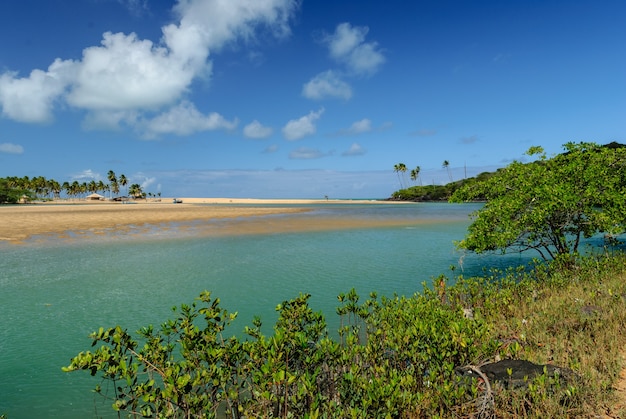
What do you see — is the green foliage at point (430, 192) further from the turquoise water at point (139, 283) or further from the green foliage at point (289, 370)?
the green foliage at point (289, 370)

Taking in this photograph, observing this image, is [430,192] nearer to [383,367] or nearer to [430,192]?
[430,192]

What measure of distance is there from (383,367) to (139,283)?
17860 mm

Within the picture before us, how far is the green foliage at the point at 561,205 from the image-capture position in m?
16.0

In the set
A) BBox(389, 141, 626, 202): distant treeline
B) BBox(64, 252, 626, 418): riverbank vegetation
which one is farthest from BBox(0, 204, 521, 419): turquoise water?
BBox(389, 141, 626, 202): distant treeline

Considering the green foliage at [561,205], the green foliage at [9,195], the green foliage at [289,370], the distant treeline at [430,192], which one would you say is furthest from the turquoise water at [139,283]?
the distant treeline at [430,192]

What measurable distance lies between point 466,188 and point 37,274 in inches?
1050

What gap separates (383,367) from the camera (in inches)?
261

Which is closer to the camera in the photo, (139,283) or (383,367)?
(383,367)

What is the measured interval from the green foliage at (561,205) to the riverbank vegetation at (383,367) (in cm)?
629

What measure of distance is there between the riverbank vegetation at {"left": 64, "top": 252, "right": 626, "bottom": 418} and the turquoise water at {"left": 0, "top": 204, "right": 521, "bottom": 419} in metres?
3.06

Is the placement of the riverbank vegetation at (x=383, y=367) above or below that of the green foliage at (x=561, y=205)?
below

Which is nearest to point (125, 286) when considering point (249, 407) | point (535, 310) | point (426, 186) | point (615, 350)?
point (249, 407)

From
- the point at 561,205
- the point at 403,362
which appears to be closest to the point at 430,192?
the point at 561,205

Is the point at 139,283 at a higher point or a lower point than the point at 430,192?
lower
